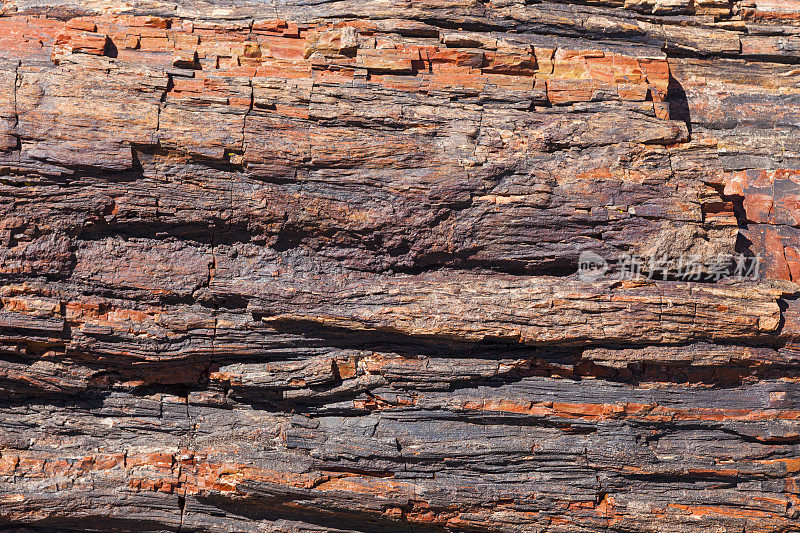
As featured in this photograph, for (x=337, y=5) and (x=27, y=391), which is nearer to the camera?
(x=27, y=391)

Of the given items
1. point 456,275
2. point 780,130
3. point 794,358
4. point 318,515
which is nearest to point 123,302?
point 318,515

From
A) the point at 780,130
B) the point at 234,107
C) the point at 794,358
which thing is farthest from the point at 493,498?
the point at 780,130

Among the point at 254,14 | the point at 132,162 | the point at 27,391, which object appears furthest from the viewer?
the point at 254,14

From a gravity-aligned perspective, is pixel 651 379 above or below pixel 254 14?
below

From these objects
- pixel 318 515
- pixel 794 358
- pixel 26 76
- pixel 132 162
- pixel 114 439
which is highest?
pixel 26 76

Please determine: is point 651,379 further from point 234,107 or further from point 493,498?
point 234,107

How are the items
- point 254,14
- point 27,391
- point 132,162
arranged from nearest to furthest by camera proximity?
point 132,162 < point 27,391 < point 254,14

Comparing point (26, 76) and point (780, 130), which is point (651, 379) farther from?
point (26, 76)
